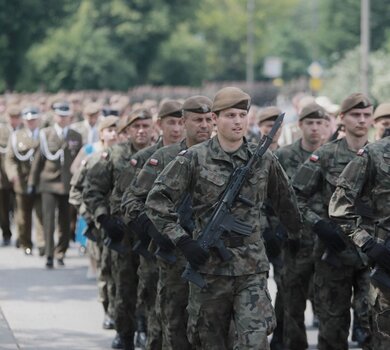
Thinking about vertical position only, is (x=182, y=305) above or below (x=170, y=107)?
below

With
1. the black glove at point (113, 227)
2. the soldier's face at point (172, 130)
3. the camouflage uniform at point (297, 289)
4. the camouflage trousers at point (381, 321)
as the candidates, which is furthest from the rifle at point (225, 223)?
the black glove at point (113, 227)

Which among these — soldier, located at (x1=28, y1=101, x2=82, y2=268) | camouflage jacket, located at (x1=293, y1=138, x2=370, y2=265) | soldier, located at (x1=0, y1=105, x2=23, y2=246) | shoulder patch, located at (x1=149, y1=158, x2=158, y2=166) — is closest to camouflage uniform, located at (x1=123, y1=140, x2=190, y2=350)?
shoulder patch, located at (x1=149, y1=158, x2=158, y2=166)

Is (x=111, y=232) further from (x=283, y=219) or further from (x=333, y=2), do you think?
(x=333, y=2)

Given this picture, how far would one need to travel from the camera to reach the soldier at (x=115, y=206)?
11.7 m

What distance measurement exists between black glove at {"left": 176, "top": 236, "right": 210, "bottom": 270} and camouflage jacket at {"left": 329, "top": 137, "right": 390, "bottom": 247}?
0.96 m

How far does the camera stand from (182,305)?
9.89m

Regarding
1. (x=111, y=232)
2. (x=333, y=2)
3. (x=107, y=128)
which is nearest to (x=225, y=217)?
(x=111, y=232)

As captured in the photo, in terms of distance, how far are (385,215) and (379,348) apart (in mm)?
815

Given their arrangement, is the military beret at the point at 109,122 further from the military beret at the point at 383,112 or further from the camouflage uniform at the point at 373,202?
the camouflage uniform at the point at 373,202

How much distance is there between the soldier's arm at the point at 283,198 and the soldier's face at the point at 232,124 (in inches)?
11.8

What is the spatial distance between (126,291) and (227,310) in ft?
9.96

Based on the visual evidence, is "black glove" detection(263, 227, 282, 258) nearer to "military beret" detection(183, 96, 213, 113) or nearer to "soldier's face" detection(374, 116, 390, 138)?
"military beret" detection(183, 96, 213, 113)

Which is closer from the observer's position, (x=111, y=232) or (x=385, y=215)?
(x=385, y=215)

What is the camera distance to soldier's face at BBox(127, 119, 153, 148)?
40.4 ft
